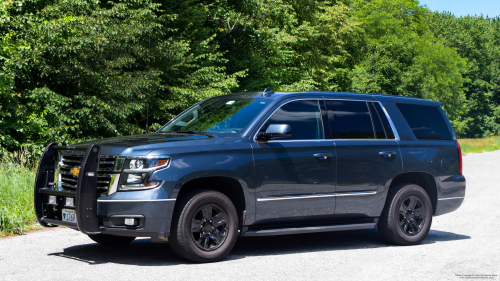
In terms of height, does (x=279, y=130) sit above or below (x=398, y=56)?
below

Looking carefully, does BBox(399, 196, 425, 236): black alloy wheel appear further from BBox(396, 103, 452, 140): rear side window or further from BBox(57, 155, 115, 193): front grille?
BBox(57, 155, 115, 193): front grille

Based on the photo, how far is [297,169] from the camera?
22.1 feet

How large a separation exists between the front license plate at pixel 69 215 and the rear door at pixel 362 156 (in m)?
3.20

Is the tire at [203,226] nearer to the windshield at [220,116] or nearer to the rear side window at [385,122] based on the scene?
the windshield at [220,116]

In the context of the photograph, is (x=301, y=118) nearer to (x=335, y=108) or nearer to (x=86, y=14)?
(x=335, y=108)

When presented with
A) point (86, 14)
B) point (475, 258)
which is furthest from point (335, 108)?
point (86, 14)

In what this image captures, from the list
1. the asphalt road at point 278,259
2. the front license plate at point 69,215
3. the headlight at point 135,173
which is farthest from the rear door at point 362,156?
the front license plate at point 69,215

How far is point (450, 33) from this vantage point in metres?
79.3

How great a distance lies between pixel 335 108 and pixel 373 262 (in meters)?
2.06

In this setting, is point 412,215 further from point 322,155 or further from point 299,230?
point 299,230

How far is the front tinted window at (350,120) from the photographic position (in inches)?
286

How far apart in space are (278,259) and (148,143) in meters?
2.08

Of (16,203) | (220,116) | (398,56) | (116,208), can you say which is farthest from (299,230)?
(398,56)

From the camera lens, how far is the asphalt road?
5680 mm
